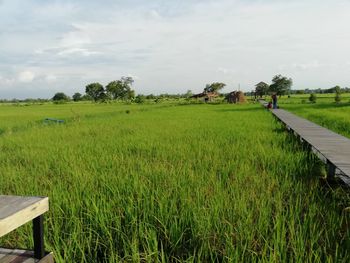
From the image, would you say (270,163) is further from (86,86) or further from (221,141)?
(86,86)

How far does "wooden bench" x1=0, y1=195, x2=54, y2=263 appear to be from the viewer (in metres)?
1.29

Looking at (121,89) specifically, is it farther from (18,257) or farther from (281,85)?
(18,257)

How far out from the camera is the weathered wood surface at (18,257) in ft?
5.10

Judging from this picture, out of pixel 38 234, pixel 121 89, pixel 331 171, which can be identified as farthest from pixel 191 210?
pixel 121 89

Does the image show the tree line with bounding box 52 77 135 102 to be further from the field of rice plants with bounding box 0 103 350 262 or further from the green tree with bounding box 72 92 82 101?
the field of rice plants with bounding box 0 103 350 262

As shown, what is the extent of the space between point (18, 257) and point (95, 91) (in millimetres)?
79166

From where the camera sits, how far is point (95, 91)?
77.8m

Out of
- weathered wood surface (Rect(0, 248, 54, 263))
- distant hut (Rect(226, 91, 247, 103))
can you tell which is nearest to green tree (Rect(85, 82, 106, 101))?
distant hut (Rect(226, 91, 247, 103))

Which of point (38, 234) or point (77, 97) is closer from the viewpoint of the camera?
point (38, 234)

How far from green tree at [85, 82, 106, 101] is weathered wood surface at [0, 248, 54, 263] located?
7478cm

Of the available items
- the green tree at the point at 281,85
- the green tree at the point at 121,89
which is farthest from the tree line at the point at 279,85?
the green tree at the point at 121,89

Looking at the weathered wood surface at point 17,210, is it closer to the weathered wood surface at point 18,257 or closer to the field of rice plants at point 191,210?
the weathered wood surface at point 18,257

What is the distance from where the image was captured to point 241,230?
6.99 ft

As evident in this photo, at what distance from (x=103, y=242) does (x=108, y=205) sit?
42cm
